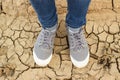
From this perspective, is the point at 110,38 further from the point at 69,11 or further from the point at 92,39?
the point at 69,11

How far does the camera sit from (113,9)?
1.72 meters

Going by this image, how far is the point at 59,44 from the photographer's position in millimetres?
1619

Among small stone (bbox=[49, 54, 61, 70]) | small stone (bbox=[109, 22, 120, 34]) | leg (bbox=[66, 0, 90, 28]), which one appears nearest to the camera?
leg (bbox=[66, 0, 90, 28])

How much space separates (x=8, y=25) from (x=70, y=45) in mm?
500

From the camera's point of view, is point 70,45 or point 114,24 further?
point 114,24

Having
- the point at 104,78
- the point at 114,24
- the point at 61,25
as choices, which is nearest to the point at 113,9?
the point at 114,24

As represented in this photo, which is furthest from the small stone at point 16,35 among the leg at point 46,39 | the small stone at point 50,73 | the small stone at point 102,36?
the small stone at point 102,36

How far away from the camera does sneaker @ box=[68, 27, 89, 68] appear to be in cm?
144

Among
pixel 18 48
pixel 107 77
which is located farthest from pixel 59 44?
pixel 107 77

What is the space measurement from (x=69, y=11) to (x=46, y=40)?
0.31 metres

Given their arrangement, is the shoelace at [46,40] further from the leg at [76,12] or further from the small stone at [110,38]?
the small stone at [110,38]

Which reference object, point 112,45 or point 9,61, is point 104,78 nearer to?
point 112,45

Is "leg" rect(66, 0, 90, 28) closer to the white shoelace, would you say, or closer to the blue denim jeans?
the blue denim jeans

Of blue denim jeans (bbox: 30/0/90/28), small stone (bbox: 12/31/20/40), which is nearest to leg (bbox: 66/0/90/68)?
blue denim jeans (bbox: 30/0/90/28)
